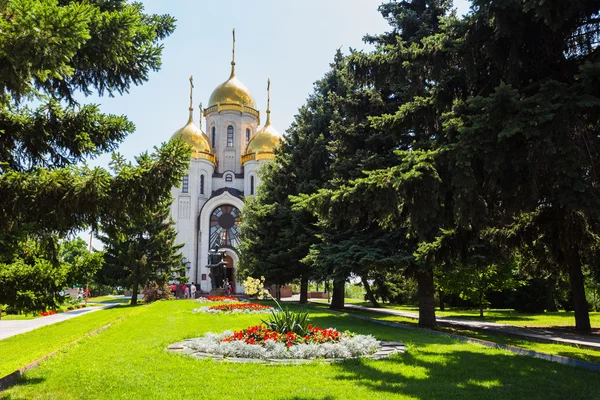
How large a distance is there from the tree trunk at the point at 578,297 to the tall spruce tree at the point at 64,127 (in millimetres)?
12616

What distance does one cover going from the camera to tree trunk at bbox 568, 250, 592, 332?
14.0 m

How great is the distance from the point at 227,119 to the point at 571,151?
47.2 meters

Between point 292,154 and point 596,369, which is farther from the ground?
point 292,154

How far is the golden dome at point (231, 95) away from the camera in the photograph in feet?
169

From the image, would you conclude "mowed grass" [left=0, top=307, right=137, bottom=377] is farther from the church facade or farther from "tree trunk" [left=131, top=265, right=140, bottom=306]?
the church facade

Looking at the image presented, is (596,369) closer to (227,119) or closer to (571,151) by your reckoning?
(571,151)

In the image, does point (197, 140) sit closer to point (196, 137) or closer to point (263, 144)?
point (196, 137)

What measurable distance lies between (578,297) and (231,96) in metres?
42.6

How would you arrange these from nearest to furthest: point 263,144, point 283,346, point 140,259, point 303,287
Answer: point 283,346
point 303,287
point 140,259
point 263,144

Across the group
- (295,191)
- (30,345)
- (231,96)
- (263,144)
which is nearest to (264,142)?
(263,144)

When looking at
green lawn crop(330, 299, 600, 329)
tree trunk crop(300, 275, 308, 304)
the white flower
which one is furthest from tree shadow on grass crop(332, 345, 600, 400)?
tree trunk crop(300, 275, 308, 304)

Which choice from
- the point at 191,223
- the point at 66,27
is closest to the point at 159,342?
the point at 66,27

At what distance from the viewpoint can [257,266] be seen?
77.5ft

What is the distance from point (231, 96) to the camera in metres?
51.5
